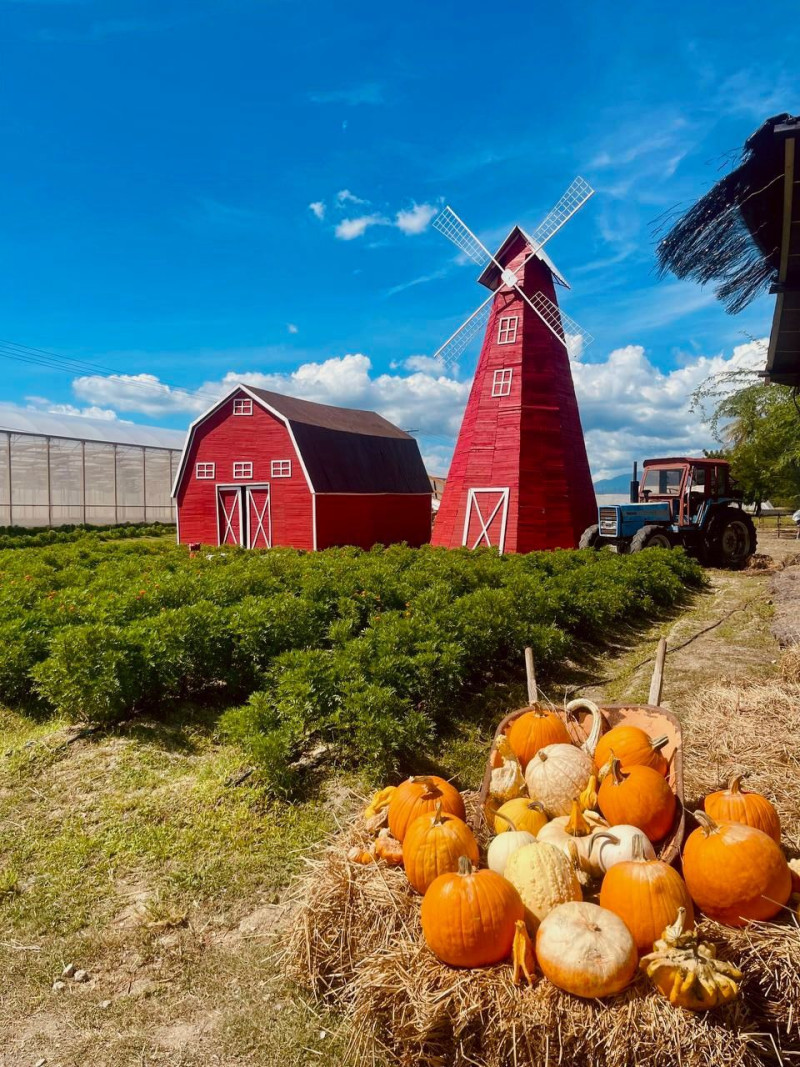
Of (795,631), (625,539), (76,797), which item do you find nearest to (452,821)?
(76,797)

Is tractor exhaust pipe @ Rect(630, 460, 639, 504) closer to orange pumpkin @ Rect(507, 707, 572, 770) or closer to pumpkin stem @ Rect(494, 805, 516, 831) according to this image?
orange pumpkin @ Rect(507, 707, 572, 770)

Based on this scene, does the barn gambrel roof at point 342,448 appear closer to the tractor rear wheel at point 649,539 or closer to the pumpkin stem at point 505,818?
the tractor rear wheel at point 649,539

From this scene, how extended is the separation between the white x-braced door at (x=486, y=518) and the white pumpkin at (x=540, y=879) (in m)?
15.5

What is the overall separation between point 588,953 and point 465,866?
0.53m

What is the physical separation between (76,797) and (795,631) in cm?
807

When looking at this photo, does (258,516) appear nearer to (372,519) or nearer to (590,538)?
(372,519)

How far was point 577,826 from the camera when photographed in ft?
9.99

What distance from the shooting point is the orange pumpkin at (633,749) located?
3410mm

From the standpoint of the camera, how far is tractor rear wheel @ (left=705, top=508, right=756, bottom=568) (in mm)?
19203

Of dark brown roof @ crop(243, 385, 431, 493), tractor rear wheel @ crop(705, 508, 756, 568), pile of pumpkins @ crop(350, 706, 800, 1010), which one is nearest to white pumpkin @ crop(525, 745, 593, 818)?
pile of pumpkins @ crop(350, 706, 800, 1010)

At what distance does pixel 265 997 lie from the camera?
3.36m

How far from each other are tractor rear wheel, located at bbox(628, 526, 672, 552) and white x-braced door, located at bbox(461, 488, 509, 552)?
328cm

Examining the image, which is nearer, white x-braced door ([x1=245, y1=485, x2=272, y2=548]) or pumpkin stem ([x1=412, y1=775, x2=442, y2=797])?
pumpkin stem ([x1=412, y1=775, x2=442, y2=797])

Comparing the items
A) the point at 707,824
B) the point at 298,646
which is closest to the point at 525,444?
the point at 298,646
